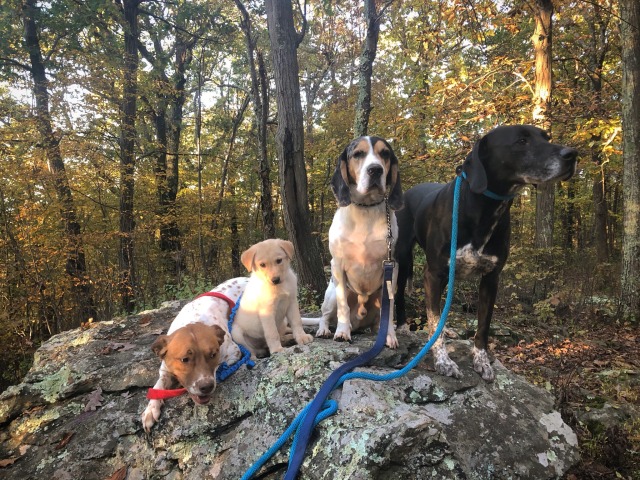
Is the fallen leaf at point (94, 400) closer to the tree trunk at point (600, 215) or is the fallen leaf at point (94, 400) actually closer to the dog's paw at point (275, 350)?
the dog's paw at point (275, 350)

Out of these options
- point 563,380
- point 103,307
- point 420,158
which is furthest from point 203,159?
point 563,380

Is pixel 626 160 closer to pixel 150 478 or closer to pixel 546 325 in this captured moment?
pixel 546 325

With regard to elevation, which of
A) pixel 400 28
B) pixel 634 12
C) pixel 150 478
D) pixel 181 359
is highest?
pixel 400 28

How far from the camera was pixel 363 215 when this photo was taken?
344cm

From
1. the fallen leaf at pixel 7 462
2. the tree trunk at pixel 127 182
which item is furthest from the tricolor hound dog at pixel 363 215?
the tree trunk at pixel 127 182

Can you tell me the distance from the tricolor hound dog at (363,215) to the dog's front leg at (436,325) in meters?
0.35

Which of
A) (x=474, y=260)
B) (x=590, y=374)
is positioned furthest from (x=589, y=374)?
(x=474, y=260)

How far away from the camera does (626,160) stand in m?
8.13

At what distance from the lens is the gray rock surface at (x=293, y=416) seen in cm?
220

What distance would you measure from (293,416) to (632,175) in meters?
8.89

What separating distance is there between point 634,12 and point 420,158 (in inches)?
206

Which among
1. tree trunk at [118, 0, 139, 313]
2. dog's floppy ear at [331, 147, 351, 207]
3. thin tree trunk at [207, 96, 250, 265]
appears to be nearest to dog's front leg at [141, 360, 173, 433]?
dog's floppy ear at [331, 147, 351, 207]

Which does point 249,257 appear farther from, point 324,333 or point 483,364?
point 483,364

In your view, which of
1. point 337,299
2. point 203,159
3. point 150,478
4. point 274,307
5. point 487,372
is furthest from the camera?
point 203,159
